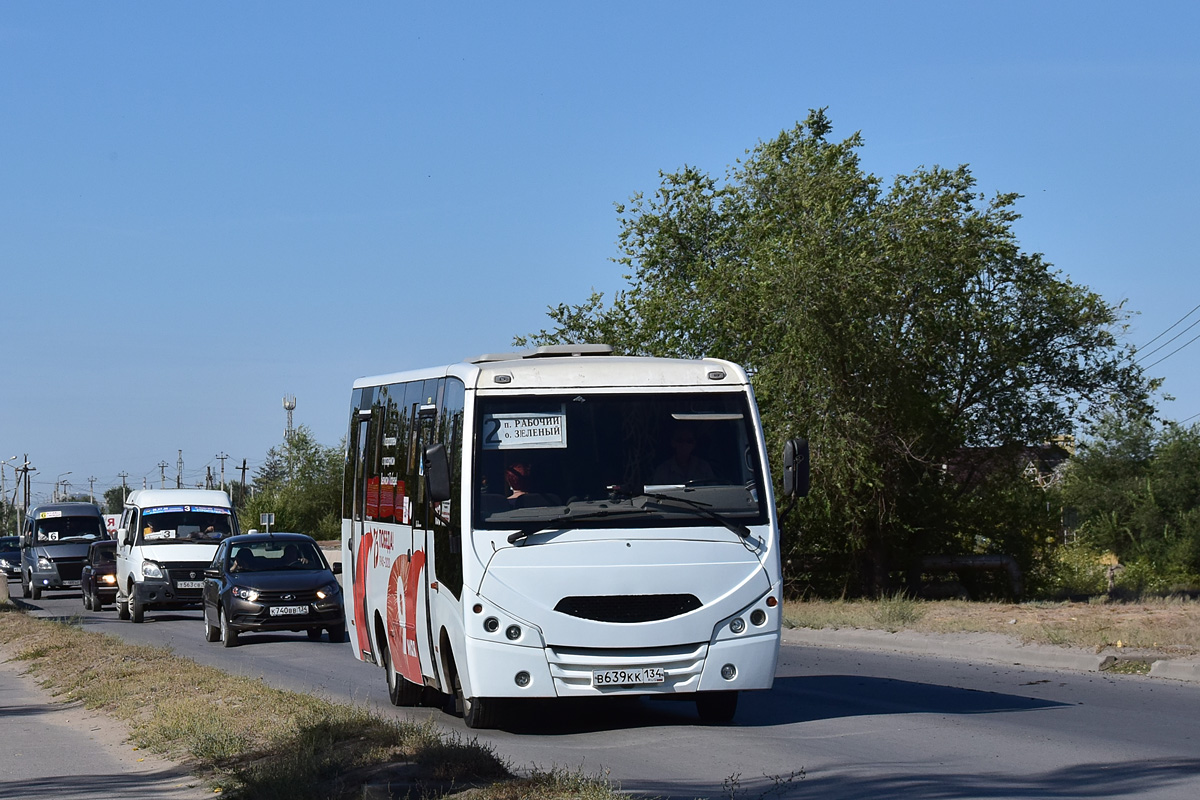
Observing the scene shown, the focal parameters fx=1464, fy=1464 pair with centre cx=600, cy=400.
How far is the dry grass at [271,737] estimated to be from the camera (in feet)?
25.6

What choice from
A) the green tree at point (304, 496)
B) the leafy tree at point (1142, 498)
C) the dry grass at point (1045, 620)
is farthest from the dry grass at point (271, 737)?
the green tree at point (304, 496)

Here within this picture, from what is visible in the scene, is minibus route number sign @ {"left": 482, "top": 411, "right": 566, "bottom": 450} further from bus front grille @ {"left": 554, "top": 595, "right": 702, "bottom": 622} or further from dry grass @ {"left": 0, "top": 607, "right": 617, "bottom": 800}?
dry grass @ {"left": 0, "top": 607, "right": 617, "bottom": 800}

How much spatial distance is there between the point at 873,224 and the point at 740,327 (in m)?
3.83

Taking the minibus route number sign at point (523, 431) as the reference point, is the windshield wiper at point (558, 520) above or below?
below

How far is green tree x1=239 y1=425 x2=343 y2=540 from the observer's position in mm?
82812

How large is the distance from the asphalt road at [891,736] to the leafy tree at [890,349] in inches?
460

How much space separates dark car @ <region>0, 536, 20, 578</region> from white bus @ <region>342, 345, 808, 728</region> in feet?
135

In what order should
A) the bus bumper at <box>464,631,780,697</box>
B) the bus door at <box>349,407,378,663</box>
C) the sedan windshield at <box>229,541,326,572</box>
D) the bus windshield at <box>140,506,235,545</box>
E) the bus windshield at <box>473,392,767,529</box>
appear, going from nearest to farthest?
the bus bumper at <box>464,631,780,697</box> → the bus windshield at <box>473,392,767,529</box> → the bus door at <box>349,407,378,663</box> → the sedan windshield at <box>229,541,326,572</box> → the bus windshield at <box>140,506,235,545</box>

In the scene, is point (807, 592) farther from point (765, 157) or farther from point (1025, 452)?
point (765, 157)

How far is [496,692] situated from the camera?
34.0ft

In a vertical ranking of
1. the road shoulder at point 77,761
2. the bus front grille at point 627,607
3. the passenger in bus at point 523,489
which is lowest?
the road shoulder at point 77,761

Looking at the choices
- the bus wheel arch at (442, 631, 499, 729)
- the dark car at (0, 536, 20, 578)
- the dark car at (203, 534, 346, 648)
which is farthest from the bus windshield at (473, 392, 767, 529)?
the dark car at (0, 536, 20, 578)

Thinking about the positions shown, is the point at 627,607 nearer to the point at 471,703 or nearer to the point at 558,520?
the point at 558,520

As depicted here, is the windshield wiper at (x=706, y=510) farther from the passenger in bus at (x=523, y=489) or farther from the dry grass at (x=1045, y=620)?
the dry grass at (x=1045, y=620)
